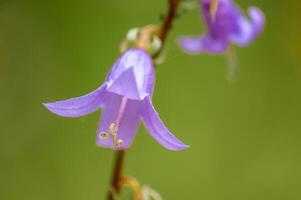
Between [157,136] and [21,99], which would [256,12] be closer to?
[157,136]

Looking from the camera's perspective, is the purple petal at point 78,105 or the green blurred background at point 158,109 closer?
the purple petal at point 78,105

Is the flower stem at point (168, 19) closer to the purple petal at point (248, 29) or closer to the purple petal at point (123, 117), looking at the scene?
the purple petal at point (123, 117)

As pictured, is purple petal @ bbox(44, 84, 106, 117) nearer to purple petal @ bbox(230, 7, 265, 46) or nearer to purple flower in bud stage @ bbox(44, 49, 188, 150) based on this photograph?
purple flower in bud stage @ bbox(44, 49, 188, 150)

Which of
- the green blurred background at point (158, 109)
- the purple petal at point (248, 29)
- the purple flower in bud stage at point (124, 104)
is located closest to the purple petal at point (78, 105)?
the purple flower in bud stage at point (124, 104)

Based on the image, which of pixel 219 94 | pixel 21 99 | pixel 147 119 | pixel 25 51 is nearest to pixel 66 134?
pixel 21 99

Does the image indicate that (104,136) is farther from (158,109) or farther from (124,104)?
(158,109)

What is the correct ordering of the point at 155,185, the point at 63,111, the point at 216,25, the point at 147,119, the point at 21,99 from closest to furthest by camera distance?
the point at 63,111, the point at 147,119, the point at 216,25, the point at 155,185, the point at 21,99

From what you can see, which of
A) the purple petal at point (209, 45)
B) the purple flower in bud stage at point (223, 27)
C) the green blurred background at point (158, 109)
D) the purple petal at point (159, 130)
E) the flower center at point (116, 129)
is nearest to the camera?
the purple petal at point (159, 130)

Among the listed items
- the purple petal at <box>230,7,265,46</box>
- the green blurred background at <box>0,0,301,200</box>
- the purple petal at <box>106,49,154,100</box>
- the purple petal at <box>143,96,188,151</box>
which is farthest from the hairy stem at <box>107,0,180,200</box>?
the green blurred background at <box>0,0,301,200</box>
